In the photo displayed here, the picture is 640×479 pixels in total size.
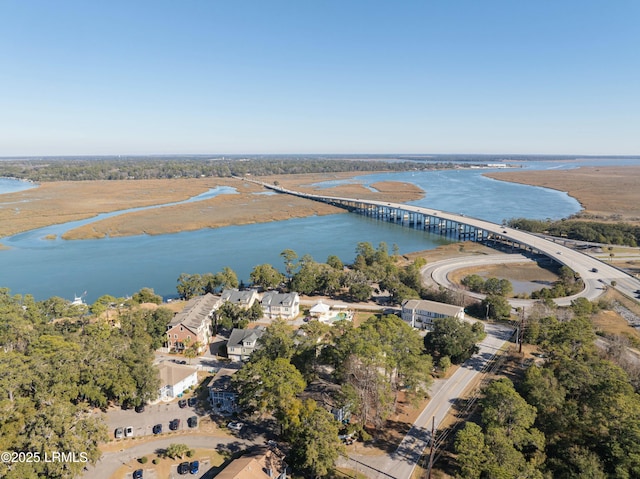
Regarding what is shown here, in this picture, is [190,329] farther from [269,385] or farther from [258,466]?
[258,466]

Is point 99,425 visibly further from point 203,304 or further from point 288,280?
point 288,280

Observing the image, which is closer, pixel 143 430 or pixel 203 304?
pixel 143 430

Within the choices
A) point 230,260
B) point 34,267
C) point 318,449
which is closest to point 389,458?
point 318,449

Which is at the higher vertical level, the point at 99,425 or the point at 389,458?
the point at 99,425

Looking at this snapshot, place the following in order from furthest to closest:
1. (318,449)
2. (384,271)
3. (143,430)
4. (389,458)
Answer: (384,271), (143,430), (389,458), (318,449)

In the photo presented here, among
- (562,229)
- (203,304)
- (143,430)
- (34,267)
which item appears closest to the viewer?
(143,430)

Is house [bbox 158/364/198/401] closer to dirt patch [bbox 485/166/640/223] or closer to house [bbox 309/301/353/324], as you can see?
house [bbox 309/301/353/324]

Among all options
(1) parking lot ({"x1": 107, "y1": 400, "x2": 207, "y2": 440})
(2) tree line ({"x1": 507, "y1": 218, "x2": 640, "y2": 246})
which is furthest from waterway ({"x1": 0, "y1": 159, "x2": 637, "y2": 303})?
(1) parking lot ({"x1": 107, "y1": 400, "x2": 207, "y2": 440})
